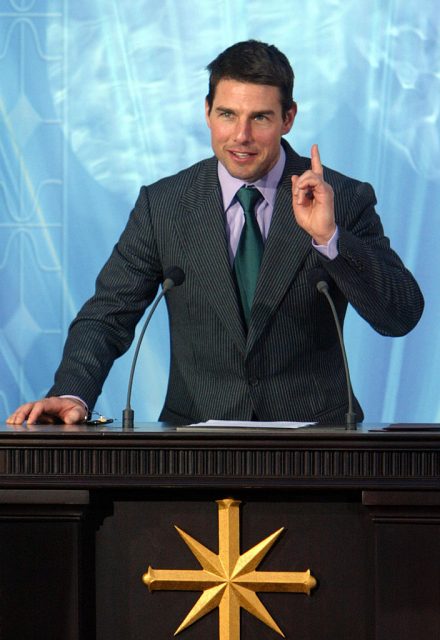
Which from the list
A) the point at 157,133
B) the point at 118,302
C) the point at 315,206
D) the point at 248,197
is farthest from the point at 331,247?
the point at 157,133

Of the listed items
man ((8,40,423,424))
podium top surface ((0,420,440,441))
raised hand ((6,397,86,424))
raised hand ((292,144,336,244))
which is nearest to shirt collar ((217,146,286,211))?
man ((8,40,423,424))

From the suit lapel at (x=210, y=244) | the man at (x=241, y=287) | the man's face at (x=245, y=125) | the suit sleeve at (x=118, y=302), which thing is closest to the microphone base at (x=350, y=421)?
the man at (x=241, y=287)

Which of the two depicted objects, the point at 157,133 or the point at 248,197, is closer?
the point at 248,197

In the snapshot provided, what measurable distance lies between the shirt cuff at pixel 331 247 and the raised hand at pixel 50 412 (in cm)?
61

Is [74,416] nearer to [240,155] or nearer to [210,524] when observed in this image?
[210,524]

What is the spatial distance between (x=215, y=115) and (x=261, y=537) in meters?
1.10

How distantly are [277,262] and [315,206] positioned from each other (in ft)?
0.93

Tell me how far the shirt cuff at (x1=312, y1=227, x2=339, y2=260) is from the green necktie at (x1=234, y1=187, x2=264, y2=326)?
0.28 metres

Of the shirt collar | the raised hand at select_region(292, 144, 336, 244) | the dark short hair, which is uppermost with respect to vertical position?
the dark short hair

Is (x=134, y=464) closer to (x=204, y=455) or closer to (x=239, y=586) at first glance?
(x=204, y=455)

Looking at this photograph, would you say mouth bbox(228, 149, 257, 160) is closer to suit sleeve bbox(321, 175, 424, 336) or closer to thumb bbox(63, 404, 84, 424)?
suit sleeve bbox(321, 175, 424, 336)

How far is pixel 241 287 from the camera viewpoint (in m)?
2.94

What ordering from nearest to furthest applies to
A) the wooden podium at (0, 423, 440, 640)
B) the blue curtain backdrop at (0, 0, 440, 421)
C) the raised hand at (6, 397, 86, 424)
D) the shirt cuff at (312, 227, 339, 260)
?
the wooden podium at (0, 423, 440, 640), the raised hand at (6, 397, 86, 424), the shirt cuff at (312, 227, 339, 260), the blue curtain backdrop at (0, 0, 440, 421)

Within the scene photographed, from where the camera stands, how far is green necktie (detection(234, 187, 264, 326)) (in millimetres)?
2928
